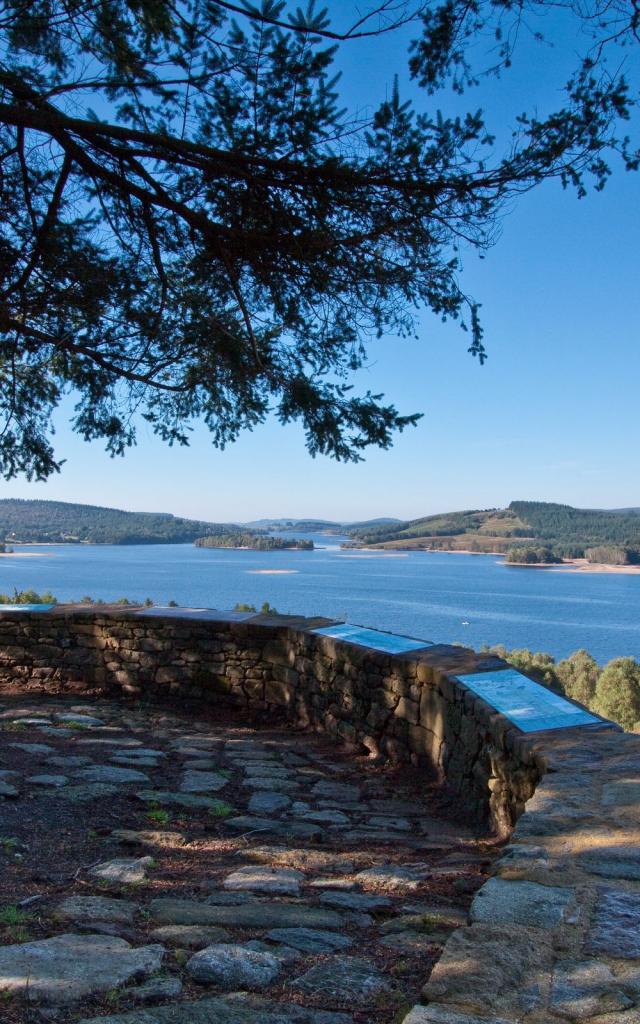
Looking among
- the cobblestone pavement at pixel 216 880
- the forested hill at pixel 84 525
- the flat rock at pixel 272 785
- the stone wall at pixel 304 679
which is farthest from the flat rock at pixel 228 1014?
the forested hill at pixel 84 525

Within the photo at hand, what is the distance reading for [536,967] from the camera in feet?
5.02

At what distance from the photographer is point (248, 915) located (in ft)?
7.13

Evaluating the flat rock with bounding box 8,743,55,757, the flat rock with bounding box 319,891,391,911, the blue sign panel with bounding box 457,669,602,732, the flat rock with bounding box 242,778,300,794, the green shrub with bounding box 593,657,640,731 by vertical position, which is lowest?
the green shrub with bounding box 593,657,640,731

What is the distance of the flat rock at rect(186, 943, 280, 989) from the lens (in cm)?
174

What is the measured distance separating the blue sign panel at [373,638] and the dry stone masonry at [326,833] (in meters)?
0.09

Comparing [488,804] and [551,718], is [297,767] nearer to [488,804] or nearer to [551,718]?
[488,804]

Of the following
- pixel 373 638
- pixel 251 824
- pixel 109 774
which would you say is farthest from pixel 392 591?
pixel 251 824

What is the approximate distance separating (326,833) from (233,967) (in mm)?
1590

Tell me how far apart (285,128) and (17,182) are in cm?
172

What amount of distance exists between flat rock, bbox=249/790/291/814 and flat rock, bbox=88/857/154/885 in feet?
3.13

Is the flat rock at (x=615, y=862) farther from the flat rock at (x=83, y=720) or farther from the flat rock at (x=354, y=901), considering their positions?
the flat rock at (x=83, y=720)

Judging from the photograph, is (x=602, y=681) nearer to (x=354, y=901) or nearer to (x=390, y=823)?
(x=390, y=823)

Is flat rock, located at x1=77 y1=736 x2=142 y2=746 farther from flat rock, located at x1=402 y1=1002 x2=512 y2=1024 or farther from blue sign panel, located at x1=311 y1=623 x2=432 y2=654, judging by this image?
flat rock, located at x1=402 y1=1002 x2=512 y2=1024

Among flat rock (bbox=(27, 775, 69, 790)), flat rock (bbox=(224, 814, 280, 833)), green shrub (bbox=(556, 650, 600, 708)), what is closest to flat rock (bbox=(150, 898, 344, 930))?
flat rock (bbox=(224, 814, 280, 833))
